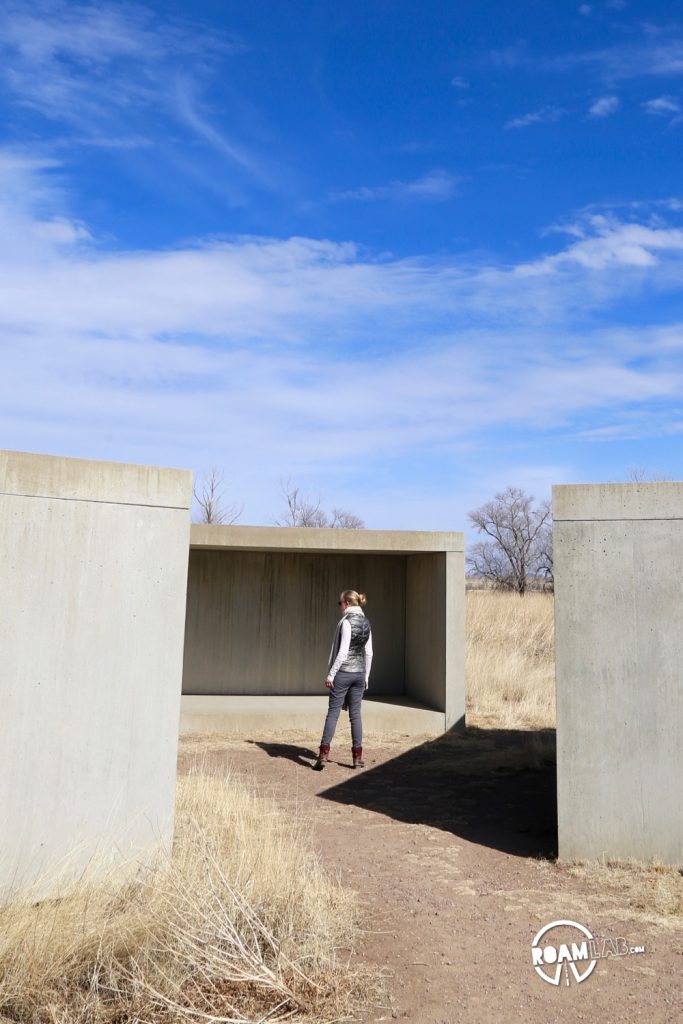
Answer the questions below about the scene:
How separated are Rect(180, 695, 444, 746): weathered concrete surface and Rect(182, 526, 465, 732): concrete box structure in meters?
0.05

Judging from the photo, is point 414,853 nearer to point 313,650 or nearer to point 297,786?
point 297,786

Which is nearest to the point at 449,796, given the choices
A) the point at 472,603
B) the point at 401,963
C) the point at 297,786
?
the point at 297,786

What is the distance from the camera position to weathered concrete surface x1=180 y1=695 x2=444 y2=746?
10.3m

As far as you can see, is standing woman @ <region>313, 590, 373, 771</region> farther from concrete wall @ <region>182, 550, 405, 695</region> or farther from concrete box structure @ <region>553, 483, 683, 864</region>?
concrete wall @ <region>182, 550, 405, 695</region>

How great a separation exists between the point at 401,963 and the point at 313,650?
319 inches

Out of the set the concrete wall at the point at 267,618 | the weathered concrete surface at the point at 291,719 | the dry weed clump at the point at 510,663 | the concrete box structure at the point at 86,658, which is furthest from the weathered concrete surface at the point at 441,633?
the concrete box structure at the point at 86,658

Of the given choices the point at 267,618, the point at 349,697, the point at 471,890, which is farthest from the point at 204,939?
the point at 267,618

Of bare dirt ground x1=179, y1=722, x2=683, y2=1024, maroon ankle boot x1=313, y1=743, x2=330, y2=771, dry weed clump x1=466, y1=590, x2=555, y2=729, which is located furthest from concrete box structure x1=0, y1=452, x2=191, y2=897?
dry weed clump x1=466, y1=590, x2=555, y2=729

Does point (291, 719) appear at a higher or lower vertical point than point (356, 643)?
lower

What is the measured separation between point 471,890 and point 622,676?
1686 mm

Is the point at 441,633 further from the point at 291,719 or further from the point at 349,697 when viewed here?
the point at 349,697

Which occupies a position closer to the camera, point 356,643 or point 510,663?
point 356,643

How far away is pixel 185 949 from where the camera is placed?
363 cm

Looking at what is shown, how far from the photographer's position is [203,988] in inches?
139
